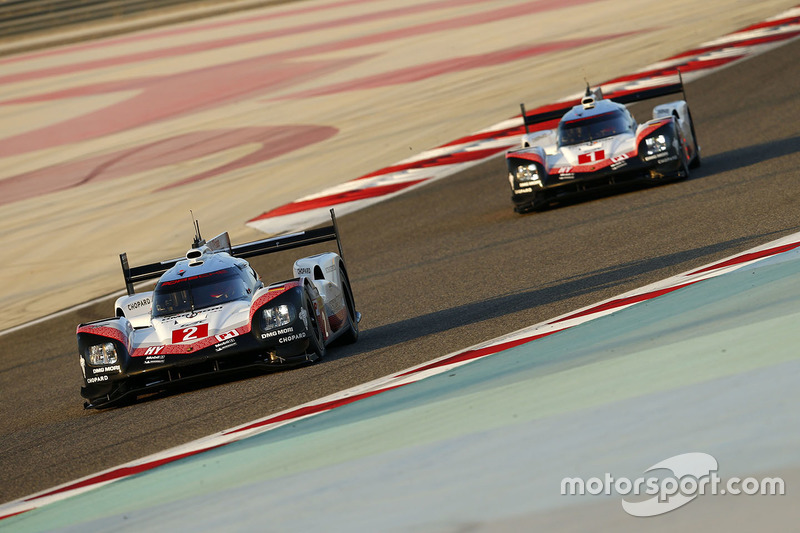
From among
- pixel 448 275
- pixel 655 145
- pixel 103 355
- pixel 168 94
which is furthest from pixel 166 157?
pixel 103 355

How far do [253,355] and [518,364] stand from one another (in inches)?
92.2

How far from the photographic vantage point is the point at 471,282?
1238cm

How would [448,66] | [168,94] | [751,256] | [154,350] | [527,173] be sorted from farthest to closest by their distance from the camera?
[168,94] < [448,66] < [527,173] < [751,256] < [154,350]

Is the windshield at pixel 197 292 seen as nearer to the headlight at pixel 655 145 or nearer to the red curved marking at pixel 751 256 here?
the red curved marking at pixel 751 256

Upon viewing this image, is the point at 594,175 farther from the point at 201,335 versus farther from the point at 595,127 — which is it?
the point at 201,335

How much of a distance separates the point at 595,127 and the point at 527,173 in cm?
114

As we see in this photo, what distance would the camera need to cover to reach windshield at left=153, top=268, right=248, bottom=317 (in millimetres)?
9758

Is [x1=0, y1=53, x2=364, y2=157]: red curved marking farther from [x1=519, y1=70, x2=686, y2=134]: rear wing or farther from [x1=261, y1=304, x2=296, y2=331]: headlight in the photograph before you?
[x1=261, y1=304, x2=296, y2=331]: headlight

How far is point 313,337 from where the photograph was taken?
9391mm

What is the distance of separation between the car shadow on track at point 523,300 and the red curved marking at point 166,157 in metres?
14.2

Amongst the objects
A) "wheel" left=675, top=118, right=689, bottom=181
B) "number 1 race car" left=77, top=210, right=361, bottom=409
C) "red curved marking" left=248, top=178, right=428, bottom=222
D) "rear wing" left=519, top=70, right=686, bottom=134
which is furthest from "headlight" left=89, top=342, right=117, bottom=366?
"red curved marking" left=248, top=178, right=428, bottom=222

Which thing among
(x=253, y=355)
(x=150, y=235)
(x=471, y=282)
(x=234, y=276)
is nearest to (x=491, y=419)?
(x=253, y=355)

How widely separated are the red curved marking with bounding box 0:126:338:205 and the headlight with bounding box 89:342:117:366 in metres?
15.0

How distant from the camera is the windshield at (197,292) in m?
9.76
